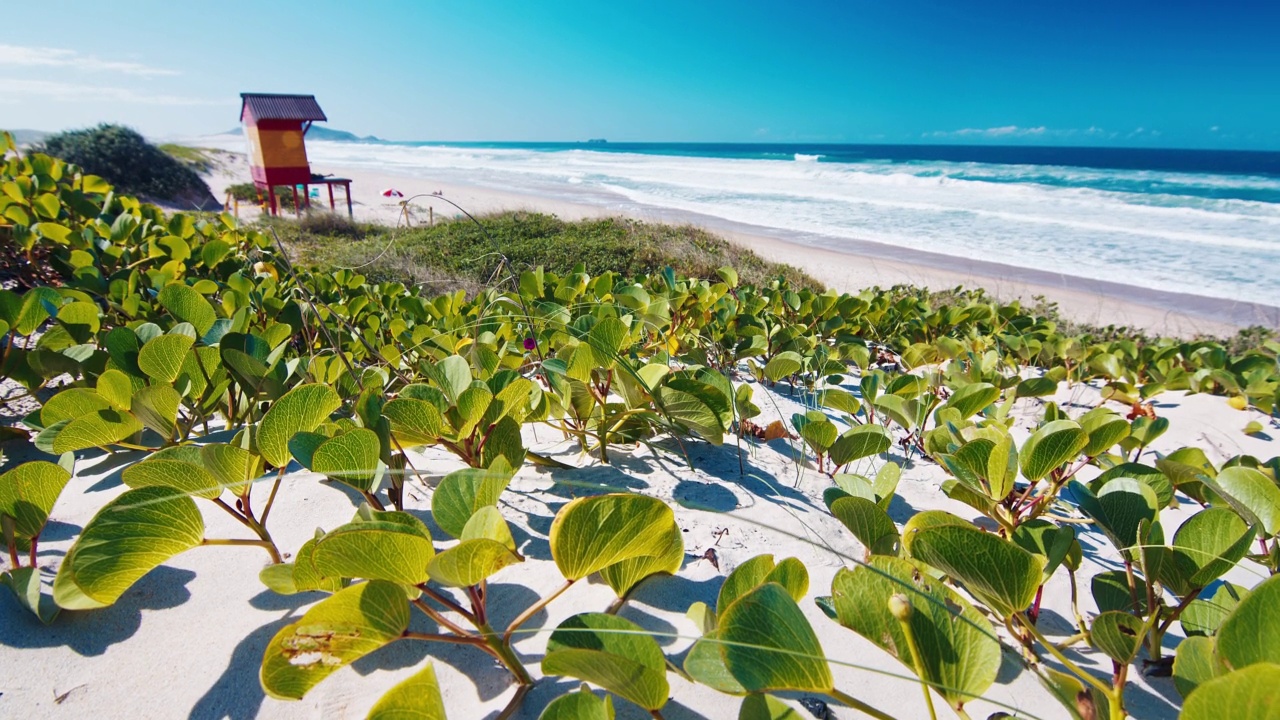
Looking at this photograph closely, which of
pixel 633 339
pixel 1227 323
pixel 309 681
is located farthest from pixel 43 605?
pixel 1227 323

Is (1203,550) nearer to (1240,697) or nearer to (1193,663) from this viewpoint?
(1193,663)

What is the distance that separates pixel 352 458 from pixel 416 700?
305 mm

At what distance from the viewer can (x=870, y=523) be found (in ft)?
2.59

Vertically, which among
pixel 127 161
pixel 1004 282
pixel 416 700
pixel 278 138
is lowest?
pixel 1004 282

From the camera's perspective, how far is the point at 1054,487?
91cm

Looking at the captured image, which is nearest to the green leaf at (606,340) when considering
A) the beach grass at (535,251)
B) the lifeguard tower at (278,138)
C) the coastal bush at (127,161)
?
the beach grass at (535,251)

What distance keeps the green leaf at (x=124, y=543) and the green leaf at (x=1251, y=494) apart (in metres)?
1.09

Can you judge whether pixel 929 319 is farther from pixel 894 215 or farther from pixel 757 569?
pixel 894 215

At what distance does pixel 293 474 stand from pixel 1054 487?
120cm

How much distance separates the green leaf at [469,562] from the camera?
53 centimetres

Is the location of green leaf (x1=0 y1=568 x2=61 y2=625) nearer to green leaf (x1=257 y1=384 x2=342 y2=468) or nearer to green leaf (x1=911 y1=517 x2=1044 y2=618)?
green leaf (x1=257 y1=384 x2=342 y2=468)

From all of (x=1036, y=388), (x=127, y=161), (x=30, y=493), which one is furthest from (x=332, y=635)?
(x=127, y=161)

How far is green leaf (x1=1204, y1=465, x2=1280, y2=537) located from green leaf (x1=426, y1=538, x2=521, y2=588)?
2.45 ft

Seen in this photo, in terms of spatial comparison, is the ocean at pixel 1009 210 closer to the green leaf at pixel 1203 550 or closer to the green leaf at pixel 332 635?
the green leaf at pixel 1203 550
